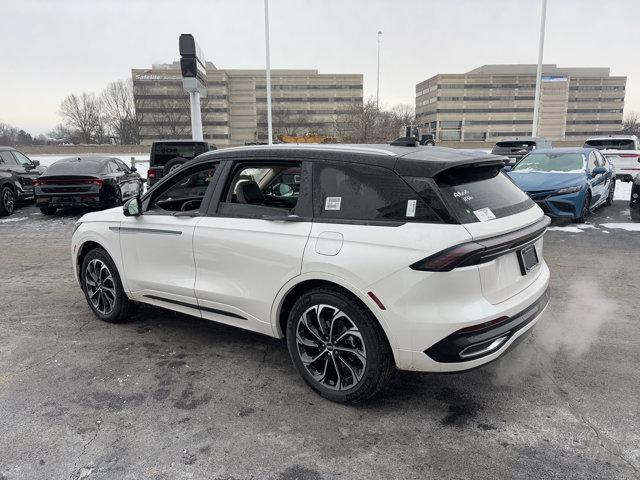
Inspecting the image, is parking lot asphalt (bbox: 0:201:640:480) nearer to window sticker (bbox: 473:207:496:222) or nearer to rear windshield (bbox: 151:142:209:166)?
window sticker (bbox: 473:207:496:222)

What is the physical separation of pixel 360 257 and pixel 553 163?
903 centimetres

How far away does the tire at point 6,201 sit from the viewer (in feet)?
38.2

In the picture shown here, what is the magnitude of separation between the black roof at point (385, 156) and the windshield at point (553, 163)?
7.58m

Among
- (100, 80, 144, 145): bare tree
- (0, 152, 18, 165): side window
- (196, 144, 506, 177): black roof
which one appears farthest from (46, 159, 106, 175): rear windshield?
(100, 80, 144, 145): bare tree

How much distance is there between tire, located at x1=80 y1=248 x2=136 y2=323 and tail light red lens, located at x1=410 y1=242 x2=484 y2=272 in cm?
317

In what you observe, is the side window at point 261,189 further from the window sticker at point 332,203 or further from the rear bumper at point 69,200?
the rear bumper at point 69,200

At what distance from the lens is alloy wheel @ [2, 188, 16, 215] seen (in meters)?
11.7

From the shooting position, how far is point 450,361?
2.69 meters

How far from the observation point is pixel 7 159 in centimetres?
1280

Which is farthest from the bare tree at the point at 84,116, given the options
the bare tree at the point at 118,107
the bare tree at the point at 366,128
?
the bare tree at the point at 366,128

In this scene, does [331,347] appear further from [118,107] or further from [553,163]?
[118,107]

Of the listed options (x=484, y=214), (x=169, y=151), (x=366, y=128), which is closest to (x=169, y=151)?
(x=169, y=151)

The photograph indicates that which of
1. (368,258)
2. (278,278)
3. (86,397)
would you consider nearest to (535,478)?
(368,258)

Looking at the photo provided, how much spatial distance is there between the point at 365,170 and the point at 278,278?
3.06 feet
